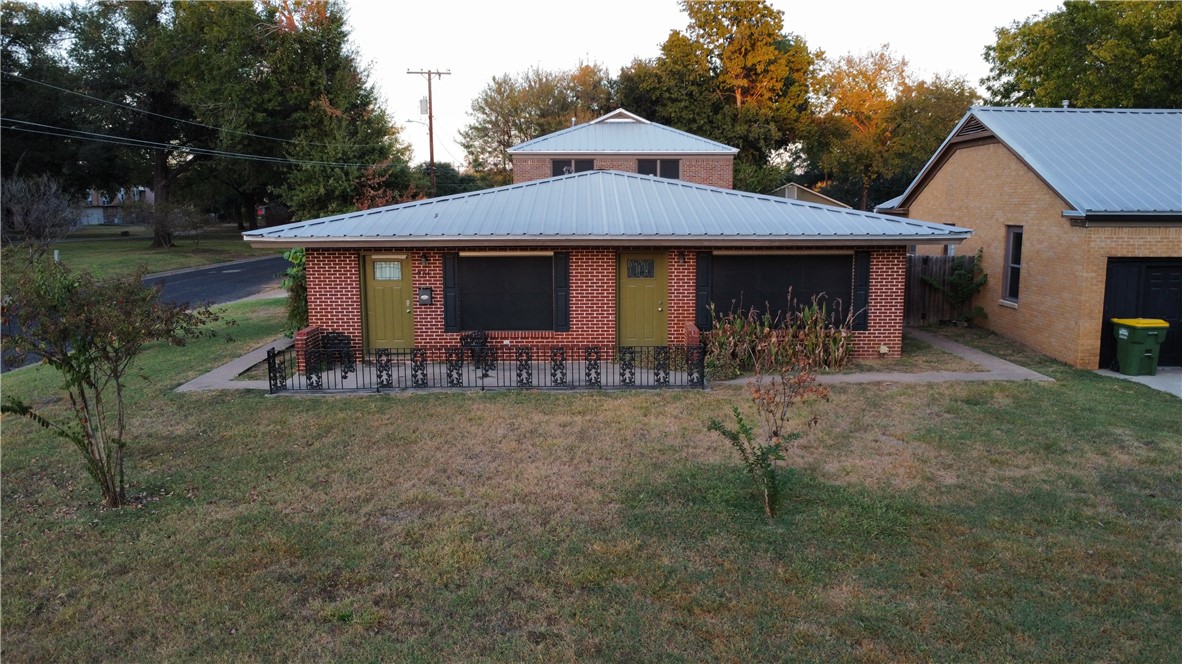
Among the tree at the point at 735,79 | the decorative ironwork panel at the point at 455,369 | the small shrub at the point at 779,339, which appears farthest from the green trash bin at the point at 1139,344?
the tree at the point at 735,79

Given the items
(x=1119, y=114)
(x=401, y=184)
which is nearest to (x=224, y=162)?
(x=401, y=184)

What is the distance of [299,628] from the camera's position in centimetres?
565

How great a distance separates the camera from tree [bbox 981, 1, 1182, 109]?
95.2ft

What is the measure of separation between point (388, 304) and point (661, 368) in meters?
5.76

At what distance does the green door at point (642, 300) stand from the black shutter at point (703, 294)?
61 centimetres

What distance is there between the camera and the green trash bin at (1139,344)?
13.8 meters

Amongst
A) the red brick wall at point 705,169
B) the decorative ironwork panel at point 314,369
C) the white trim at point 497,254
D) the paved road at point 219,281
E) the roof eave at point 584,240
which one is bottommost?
the decorative ironwork panel at point 314,369

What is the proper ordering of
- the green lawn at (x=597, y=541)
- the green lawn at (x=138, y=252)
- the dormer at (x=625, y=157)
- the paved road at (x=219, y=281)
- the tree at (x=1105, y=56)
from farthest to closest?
the green lawn at (x=138, y=252), the dormer at (x=625, y=157), the paved road at (x=219, y=281), the tree at (x=1105, y=56), the green lawn at (x=597, y=541)

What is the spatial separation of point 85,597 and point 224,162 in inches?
1849

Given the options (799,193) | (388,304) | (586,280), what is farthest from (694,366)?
(799,193)

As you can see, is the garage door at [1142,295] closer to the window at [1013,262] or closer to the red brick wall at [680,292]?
the window at [1013,262]

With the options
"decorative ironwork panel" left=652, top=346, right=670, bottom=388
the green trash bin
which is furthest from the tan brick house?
the green trash bin

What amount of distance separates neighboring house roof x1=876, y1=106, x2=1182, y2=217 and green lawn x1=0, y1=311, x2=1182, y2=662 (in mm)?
4912

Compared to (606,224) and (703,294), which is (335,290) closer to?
(606,224)
